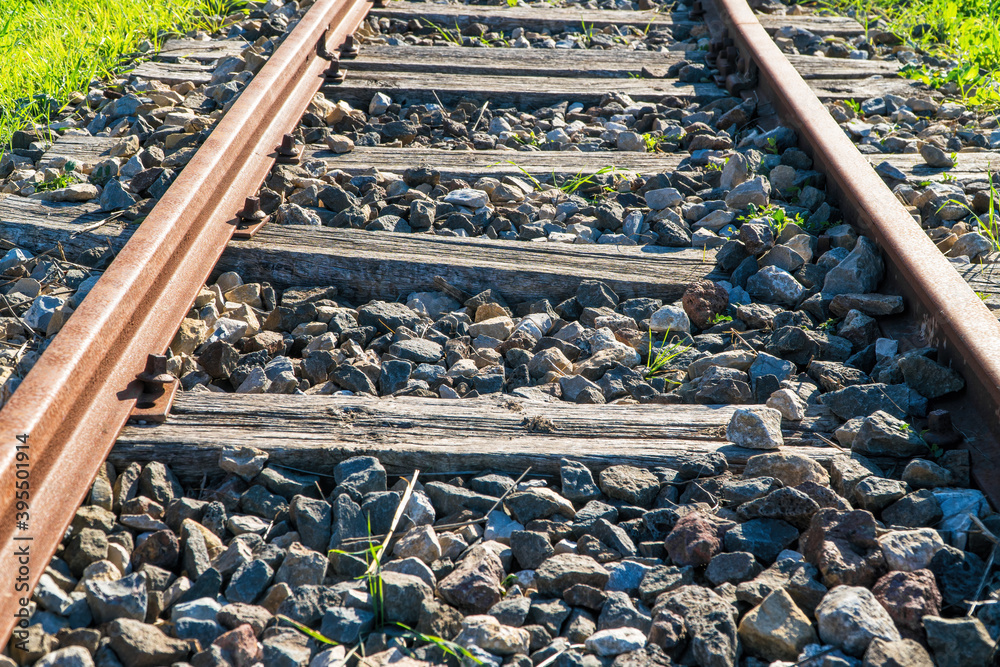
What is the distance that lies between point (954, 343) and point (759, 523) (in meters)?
0.70

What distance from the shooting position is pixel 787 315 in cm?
233

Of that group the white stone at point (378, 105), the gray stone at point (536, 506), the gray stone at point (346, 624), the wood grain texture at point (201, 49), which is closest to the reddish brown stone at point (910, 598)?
the gray stone at point (536, 506)

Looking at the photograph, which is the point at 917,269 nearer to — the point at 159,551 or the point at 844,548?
the point at 844,548

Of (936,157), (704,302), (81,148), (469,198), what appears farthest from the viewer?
(81,148)

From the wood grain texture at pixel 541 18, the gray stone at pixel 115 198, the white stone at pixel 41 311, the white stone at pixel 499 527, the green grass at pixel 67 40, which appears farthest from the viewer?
the wood grain texture at pixel 541 18

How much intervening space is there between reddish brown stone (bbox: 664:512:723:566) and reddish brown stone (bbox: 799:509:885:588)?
0.18 meters

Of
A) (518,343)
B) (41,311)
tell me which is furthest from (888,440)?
(41,311)

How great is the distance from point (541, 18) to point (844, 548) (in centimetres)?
397

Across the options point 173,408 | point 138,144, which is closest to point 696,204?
point 173,408

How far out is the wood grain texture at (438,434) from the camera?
6.02 ft

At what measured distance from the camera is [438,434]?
6.22ft

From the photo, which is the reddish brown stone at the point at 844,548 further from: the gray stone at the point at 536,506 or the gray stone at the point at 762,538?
the gray stone at the point at 536,506

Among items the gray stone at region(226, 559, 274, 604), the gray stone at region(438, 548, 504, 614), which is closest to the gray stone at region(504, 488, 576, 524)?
the gray stone at region(438, 548, 504, 614)

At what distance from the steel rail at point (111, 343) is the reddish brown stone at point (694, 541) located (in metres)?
1.17
